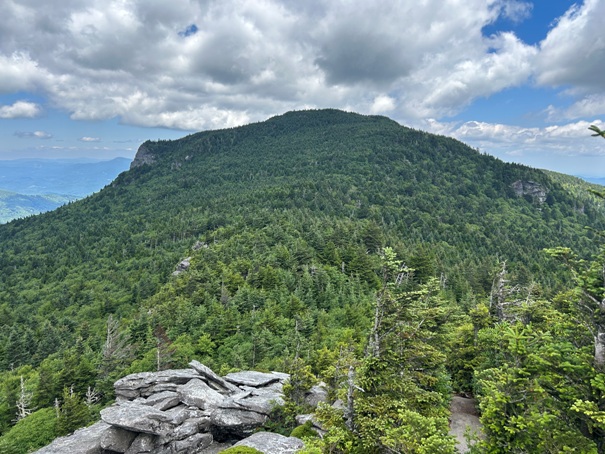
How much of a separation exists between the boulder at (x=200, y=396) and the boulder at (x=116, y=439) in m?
5.09

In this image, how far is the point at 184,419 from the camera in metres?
28.6

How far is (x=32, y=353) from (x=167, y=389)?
198 ft

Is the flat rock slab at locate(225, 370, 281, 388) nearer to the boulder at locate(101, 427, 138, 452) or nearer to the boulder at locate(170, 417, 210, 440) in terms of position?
the boulder at locate(170, 417, 210, 440)

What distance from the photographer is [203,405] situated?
30.3m

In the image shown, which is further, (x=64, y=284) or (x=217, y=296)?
(x=64, y=284)

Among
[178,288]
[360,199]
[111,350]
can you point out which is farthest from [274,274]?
[360,199]

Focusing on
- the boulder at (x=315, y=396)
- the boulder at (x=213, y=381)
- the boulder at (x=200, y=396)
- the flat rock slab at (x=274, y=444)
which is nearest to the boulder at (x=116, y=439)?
the boulder at (x=200, y=396)

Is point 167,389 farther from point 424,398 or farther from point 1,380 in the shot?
point 1,380

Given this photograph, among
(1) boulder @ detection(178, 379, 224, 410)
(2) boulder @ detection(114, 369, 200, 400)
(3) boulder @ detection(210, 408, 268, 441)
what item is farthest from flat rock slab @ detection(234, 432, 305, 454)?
(2) boulder @ detection(114, 369, 200, 400)

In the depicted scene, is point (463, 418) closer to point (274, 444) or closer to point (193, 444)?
point (274, 444)

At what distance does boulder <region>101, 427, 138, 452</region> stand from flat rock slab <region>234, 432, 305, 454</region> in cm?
987

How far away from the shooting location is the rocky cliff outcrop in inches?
1024

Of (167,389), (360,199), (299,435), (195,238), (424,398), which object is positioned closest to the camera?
(424,398)

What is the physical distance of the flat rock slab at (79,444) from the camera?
84.0ft
